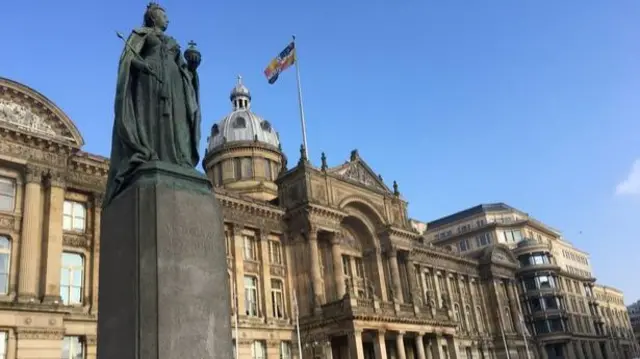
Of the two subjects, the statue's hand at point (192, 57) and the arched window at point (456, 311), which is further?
the arched window at point (456, 311)

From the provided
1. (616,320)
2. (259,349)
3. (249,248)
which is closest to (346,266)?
(249,248)

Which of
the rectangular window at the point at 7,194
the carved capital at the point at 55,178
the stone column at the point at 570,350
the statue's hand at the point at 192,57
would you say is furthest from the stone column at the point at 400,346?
the stone column at the point at 570,350

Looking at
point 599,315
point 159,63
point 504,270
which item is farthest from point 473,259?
point 159,63

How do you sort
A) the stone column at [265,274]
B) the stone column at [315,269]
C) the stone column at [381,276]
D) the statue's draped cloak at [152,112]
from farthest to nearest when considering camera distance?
1. the stone column at [381,276]
2. the stone column at [315,269]
3. the stone column at [265,274]
4. the statue's draped cloak at [152,112]

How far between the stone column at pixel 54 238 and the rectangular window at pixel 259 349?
14.2 meters

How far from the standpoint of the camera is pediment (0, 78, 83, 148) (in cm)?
2984

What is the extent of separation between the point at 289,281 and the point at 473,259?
34.6m

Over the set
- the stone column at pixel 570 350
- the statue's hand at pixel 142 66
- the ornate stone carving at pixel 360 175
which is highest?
the ornate stone carving at pixel 360 175

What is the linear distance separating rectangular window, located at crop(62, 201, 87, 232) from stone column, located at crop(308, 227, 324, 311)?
16603 mm

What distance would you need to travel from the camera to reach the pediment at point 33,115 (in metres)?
29.8

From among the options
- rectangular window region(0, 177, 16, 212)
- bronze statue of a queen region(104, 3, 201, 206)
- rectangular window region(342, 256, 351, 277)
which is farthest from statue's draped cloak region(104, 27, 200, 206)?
rectangular window region(342, 256, 351, 277)

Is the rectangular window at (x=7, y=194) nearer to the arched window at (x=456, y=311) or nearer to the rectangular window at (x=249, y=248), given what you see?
the rectangular window at (x=249, y=248)

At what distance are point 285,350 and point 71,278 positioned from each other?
642 inches

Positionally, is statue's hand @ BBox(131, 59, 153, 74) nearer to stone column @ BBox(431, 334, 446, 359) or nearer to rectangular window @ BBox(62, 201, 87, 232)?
rectangular window @ BBox(62, 201, 87, 232)
